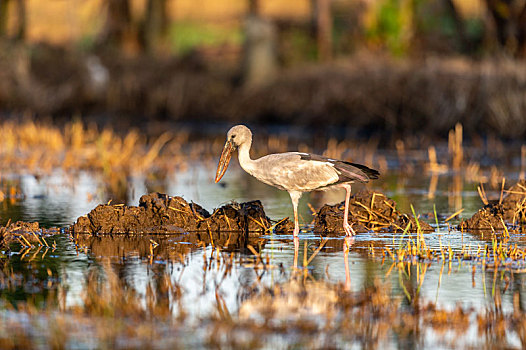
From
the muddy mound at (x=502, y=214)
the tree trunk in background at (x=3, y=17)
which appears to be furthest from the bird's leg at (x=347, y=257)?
the tree trunk in background at (x=3, y=17)

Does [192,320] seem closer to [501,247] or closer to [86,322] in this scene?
[86,322]

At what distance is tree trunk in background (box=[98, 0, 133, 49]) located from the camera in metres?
31.9

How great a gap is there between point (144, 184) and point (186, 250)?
225 inches

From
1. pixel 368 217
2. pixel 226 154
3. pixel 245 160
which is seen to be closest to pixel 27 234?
pixel 226 154

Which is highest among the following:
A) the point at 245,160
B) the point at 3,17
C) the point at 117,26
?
the point at 117,26

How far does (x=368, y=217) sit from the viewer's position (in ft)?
31.2

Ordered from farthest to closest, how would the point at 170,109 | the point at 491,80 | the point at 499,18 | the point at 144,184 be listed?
1. the point at 170,109
2. the point at 499,18
3. the point at 491,80
4. the point at 144,184

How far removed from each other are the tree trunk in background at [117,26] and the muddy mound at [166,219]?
22.9 meters

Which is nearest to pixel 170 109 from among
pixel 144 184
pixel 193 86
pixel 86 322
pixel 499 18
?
pixel 193 86

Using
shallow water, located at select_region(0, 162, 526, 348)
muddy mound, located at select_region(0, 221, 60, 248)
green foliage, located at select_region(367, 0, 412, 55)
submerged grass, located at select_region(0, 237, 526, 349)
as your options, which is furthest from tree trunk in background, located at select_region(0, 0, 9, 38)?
submerged grass, located at select_region(0, 237, 526, 349)

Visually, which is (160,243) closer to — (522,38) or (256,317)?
(256,317)

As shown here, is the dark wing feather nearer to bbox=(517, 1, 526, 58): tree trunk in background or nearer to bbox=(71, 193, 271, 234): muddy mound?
bbox=(71, 193, 271, 234): muddy mound

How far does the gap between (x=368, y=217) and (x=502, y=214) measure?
4.18 ft

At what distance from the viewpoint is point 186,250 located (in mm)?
8328
